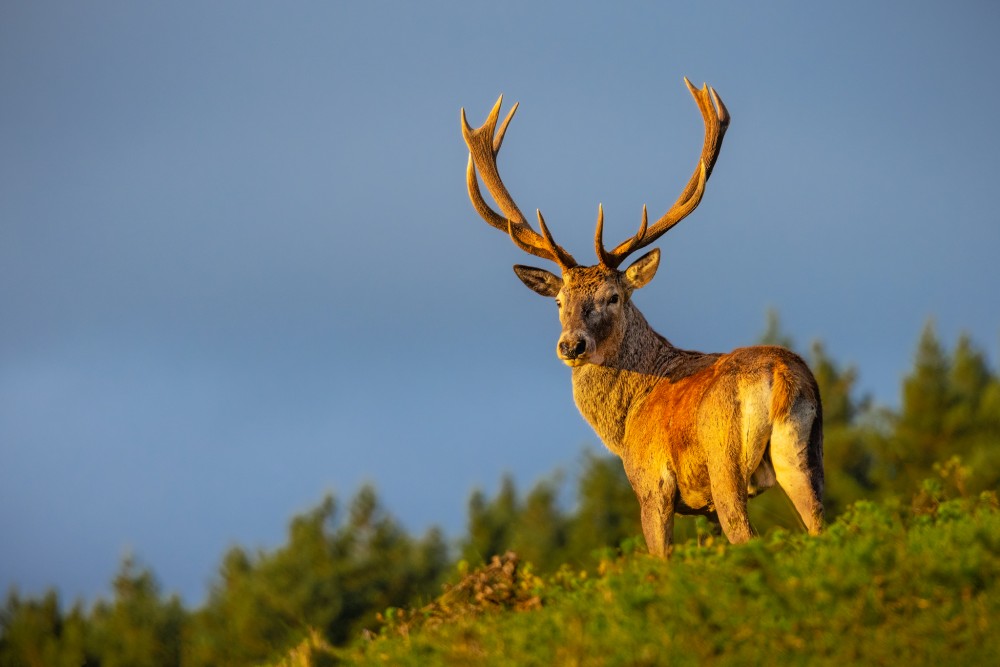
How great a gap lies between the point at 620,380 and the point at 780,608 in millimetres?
4367

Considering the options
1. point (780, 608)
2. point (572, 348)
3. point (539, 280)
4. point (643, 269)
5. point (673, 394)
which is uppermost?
point (539, 280)

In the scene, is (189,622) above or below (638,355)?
above

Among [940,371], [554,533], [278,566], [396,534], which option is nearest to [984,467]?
[940,371]

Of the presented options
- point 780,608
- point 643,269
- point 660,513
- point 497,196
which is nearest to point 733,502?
point 660,513

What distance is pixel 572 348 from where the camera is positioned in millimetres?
11359

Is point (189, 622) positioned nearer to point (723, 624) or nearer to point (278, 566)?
point (278, 566)

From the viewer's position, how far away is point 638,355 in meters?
11.7

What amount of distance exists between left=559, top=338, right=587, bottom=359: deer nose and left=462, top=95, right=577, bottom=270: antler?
3.03ft

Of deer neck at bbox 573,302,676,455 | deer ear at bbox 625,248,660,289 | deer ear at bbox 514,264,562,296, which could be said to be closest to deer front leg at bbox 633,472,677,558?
deer neck at bbox 573,302,676,455

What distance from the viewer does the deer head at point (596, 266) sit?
1153 centimetres

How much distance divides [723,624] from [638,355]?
4521 millimetres

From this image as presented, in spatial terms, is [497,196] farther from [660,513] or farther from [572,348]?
[660,513]

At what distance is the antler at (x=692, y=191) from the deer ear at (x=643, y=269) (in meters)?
0.16

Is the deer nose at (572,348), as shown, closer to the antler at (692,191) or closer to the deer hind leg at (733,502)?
the antler at (692,191)
